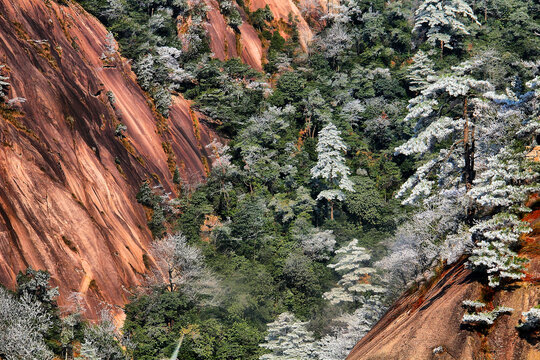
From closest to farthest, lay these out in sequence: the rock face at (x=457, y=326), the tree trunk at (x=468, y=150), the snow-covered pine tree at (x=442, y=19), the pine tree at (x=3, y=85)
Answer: the rock face at (x=457, y=326), the tree trunk at (x=468, y=150), the pine tree at (x=3, y=85), the snow-covered pine tree at (x=442, y=19)

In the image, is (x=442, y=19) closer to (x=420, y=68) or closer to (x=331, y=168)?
(x=420, y=68)

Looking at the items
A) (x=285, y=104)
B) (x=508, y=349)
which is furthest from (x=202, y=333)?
(x=285, y=104)

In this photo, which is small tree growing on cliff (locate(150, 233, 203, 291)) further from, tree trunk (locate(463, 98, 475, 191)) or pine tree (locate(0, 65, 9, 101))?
tree trunk (locate(463, 98, 475, 191))

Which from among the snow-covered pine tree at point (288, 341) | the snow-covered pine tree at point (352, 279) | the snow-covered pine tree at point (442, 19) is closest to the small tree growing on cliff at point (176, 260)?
the snow-covered pine tree at point (288, 341)

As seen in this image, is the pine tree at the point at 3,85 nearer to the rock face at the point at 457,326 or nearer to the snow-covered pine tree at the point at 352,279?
the snow-covered pine tree at the point at 352,279

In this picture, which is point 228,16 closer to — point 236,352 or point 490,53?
point 490,53

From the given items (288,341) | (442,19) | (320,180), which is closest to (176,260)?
(288,341)

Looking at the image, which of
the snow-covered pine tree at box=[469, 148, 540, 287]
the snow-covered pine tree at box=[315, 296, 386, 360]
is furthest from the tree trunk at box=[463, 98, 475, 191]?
the snow-covered pine tree at box=[315, 296, 386, 360]
